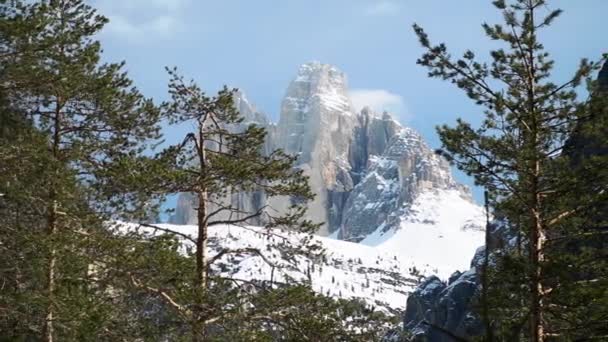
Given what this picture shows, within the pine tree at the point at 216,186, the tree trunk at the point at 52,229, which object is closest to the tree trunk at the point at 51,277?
the tree trunk at the point at 52,229

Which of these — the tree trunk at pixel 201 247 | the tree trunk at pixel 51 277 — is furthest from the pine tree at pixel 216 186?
the tree trunk at pixel 51 277

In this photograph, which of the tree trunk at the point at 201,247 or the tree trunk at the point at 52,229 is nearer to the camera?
the tree trunk at the point at 52,229

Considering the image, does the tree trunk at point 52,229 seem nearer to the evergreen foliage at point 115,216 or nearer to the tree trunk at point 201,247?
the evergreen foliage at point 115,216

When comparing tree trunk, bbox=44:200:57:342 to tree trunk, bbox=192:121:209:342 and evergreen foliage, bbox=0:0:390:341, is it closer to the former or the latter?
evergreen foliage, bbox=0:0:390:341

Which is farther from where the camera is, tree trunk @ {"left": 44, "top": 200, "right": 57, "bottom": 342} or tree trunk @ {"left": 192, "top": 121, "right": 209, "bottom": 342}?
tree trunk @ {"left": 192, "top": 121, "right": 209, "bottom": 342}

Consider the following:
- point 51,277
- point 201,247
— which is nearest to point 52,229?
point 51,277

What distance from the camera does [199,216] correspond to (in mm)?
15305

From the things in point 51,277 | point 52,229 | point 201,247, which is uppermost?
point 52,229

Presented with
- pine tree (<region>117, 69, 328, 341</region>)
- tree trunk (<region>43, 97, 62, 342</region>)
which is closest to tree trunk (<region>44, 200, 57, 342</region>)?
tree trunk (<region>43, 97, 62, 342</region>)

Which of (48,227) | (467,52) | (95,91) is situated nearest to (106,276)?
(48,227)

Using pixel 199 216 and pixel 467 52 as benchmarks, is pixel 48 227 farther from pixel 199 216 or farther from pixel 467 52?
pixel 467 52

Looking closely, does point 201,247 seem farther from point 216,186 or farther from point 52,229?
point 52,229

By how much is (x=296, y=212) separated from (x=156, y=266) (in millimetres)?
3236

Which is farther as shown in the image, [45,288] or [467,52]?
[45,288]
